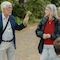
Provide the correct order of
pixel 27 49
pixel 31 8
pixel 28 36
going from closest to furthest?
pixel 27 49 < pixel 28 36 < pixel 31 8

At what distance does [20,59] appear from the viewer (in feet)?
20.6

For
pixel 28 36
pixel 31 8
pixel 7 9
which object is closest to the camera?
pixel 7 9

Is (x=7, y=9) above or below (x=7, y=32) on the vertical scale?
above

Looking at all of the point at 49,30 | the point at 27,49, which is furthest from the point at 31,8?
the point at 49,30

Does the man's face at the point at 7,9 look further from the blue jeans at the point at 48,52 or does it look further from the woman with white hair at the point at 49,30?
the blue jeans at the point at 48,52

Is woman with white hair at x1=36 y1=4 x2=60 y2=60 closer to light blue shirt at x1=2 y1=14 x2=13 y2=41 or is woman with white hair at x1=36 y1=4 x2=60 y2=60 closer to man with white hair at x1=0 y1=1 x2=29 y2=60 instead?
man with white hair at x1=0 y1=1 x2=29 y2=60

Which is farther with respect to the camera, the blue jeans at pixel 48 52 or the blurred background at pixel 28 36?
the blurred background at pixel 28 36

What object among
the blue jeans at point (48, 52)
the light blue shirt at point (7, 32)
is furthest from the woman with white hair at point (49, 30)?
the light blue shirt at point (7, 32)

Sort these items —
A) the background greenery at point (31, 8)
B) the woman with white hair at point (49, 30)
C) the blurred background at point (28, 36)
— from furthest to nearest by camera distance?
1. the background greenery at point (31, 8)
2. the blurred background at point (28, 36)
3. the woman with white hair at point (49, 30)

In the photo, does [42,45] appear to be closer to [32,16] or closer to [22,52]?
[22,52]

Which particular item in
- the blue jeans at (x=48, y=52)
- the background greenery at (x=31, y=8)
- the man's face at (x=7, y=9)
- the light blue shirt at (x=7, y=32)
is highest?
the man's face at (x=7, y=9)

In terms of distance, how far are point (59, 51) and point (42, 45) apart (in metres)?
1.78

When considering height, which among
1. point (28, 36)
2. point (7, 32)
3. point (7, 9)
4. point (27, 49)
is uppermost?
point (7, 9)

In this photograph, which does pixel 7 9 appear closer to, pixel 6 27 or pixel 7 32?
pixel 6 27
